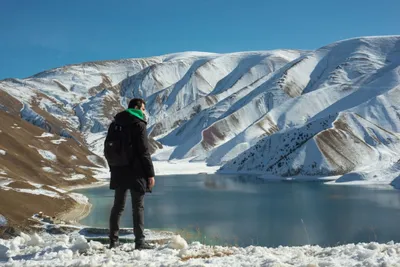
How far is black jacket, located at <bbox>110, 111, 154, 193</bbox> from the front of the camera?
8.27 meters

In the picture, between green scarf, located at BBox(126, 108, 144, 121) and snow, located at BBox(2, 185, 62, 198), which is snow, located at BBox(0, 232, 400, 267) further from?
snow, located at BBox(2, 185, 62, 198)

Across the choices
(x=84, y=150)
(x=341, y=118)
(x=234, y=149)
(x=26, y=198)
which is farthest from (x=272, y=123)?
(x=26, y=198)

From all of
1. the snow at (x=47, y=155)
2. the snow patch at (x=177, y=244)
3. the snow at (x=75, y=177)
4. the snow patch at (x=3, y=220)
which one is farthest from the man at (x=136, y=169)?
the snow at (x=47, y=155)

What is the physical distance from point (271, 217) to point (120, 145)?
33.8 m

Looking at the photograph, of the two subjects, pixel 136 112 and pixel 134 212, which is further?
pixel 134 212

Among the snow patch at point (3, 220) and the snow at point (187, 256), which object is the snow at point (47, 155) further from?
the snow at point (187, 256)

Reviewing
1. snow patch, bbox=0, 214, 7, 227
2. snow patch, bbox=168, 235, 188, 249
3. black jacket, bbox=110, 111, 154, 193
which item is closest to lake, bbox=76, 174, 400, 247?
snow patch, bbox=0, 214, 7, 227

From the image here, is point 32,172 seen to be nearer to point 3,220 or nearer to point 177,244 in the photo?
point 3,220

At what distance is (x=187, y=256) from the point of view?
7984mm

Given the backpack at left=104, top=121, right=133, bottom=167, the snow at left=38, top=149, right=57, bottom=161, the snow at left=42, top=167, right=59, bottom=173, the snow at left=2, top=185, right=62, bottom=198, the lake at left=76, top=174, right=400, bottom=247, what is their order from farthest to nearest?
the snow at left=38, top=149, right=57, bottom=161 → the snow at left=42, top=167, right=59, bottom=173 → the snow at left=2, top=185, right=62, bottom=198 → the lake at left=76, top=174, right=400, bottom=247 → the backpack at left=104, top=121, right=133, bottom=167

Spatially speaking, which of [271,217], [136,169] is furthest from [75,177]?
[136,169]

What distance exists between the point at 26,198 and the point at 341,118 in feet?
296

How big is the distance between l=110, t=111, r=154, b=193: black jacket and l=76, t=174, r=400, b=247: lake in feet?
46.2

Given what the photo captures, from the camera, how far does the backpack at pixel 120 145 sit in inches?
325
